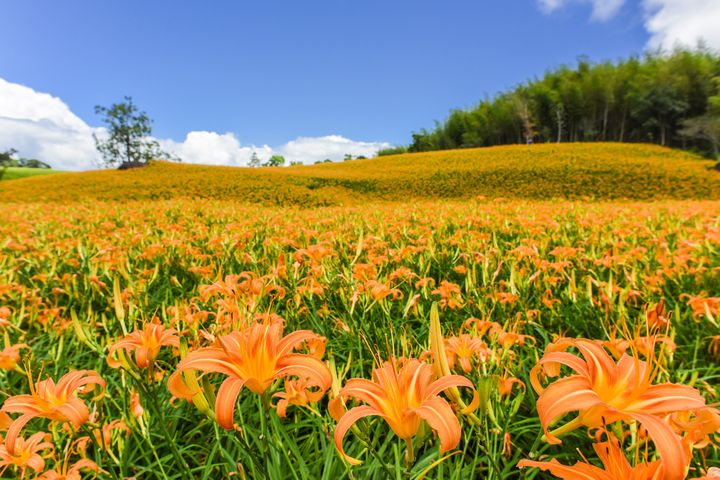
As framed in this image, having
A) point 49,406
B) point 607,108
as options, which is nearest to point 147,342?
point 49,406

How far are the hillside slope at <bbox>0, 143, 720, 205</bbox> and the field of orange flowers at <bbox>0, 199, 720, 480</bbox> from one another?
11.7m

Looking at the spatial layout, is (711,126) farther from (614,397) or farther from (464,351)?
(614,397)

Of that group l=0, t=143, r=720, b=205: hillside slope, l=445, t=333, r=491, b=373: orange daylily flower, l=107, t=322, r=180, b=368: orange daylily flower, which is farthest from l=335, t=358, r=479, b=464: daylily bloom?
l=0, t=143, r=720, b=205: hillside slope

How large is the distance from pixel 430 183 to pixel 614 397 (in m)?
17.6

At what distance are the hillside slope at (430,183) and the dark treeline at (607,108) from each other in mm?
13350

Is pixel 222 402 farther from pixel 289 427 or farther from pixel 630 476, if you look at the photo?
pixel 289 427

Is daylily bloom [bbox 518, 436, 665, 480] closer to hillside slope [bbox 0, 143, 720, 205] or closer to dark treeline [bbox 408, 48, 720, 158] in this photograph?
hillside slope [bbox 0, 143, 720, 205]

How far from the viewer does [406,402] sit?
566mm

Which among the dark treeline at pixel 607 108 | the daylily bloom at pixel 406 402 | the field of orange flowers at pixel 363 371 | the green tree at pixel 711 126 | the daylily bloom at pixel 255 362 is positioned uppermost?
the dark treeline at pixel 607 108

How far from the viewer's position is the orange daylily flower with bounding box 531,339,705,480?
0.43 metres

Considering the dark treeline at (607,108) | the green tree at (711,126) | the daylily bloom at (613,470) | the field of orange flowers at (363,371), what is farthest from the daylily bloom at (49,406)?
the dark treeline at (607,108)

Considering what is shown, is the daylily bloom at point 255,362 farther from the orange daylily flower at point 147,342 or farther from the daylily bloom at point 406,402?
the orange daylily flower at point 147,342

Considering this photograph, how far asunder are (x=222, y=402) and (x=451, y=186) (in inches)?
687

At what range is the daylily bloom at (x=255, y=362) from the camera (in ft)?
1.83
